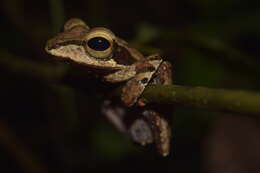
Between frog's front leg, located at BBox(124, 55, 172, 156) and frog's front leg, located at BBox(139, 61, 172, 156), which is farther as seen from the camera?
frog's front leg, located at BBox(139, 61, 172, 156)

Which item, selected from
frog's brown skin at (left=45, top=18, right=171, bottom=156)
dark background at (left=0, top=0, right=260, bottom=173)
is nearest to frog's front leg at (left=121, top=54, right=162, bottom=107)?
frog's brown skin at (left=45, top=18, right=171, bottom=156)

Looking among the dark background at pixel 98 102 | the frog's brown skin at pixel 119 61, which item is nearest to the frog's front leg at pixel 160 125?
the frog's brown skin at pixel 119 61

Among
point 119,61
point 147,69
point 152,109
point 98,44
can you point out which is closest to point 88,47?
point 98,44

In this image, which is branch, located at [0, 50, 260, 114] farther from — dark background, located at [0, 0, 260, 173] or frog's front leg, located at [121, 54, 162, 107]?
dark background, located at [0, 0, 260, 173]

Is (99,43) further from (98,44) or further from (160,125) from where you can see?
(160,125)

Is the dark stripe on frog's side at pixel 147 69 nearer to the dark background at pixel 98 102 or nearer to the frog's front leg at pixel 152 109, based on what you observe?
the frog's front leg at pixel 152 109
